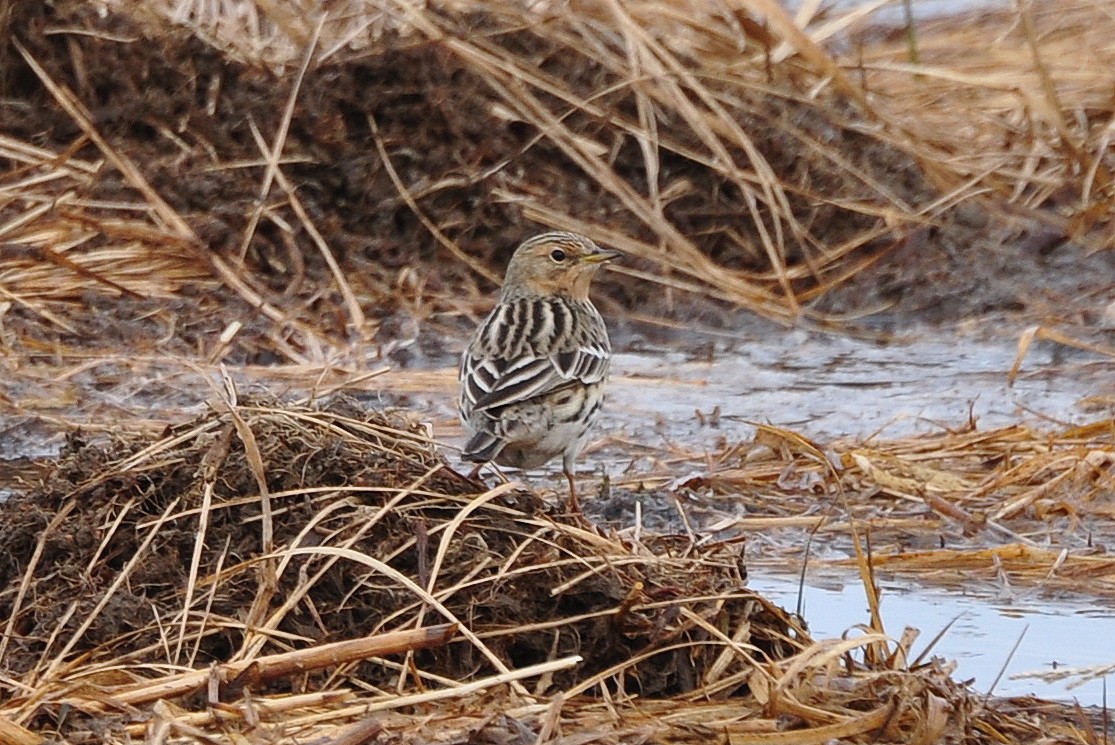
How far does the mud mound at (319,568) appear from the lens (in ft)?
16.1

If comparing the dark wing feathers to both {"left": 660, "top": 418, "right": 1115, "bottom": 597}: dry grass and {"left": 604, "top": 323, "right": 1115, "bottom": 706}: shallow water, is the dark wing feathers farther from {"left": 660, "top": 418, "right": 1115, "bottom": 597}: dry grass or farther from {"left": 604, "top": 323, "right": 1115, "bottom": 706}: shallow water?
{"left": 604, "top": 323, "right": 1115, "bottom": 706}: shallow water

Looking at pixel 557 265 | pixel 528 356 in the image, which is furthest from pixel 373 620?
pixel 557 265

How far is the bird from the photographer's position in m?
6.98

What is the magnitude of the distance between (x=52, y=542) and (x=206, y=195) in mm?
5776

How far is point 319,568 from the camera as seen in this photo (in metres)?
5.03

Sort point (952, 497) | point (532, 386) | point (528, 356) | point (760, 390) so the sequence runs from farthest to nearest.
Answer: point (760, 390), point (952, 497), point (528, 356), point (532, 386)

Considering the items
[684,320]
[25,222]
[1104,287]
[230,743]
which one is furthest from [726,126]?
[230,743]

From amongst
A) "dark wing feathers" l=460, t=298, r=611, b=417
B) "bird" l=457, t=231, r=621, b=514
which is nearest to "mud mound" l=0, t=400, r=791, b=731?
"bird" l=457, t=231, r=621, b=514

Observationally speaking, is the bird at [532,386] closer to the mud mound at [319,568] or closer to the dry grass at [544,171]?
the mud mound at [319,568]

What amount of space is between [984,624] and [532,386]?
6.14 feet

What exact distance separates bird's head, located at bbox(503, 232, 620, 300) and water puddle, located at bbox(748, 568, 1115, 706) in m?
2.22

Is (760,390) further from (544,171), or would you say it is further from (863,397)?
(544,171)

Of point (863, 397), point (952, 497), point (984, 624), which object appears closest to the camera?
point (984, 624)

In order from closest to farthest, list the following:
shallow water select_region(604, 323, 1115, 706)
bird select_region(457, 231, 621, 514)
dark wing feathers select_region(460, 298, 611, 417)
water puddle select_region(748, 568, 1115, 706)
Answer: water puddle select_region(748, 568, 1115, 706) → shallow water select_region(604, 323, 1115, 706) → bird select_region(457, 231, 621, 514) → dark wing feathers select_region(460, 298, 611, 417)
